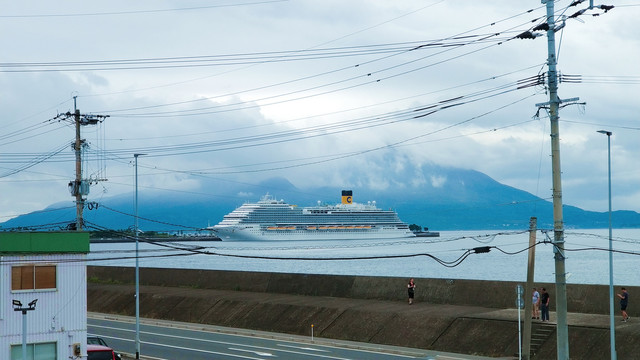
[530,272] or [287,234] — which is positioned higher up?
[530,272]

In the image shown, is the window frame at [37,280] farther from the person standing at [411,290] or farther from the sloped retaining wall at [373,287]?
the sloped retaining wall at [373,287]

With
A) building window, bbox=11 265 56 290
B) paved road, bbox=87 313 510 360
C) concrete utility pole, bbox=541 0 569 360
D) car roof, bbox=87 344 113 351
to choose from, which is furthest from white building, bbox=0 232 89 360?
concrete utility pole, bbox=541 0 569 360

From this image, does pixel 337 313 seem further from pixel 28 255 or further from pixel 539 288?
pixel 28 255

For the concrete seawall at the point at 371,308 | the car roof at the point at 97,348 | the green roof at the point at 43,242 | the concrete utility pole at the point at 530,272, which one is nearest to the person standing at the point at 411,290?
the concrete seawall at the point at 371,308

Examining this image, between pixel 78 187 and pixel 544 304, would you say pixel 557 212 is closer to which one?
pixel 544 304

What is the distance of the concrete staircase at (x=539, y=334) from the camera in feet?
98.7

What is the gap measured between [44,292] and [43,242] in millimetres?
1644

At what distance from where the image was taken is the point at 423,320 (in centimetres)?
3544

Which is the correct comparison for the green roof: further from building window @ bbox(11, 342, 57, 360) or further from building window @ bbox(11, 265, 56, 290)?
building window @ bbox(11, 342, 57, 360)

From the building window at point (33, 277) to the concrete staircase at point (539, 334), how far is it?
1843 cm

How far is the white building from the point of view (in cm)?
2386

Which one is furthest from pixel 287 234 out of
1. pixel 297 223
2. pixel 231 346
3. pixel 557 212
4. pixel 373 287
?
pixel 557 212

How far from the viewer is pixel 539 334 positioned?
3078 cm

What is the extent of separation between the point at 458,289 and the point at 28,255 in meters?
23.0
